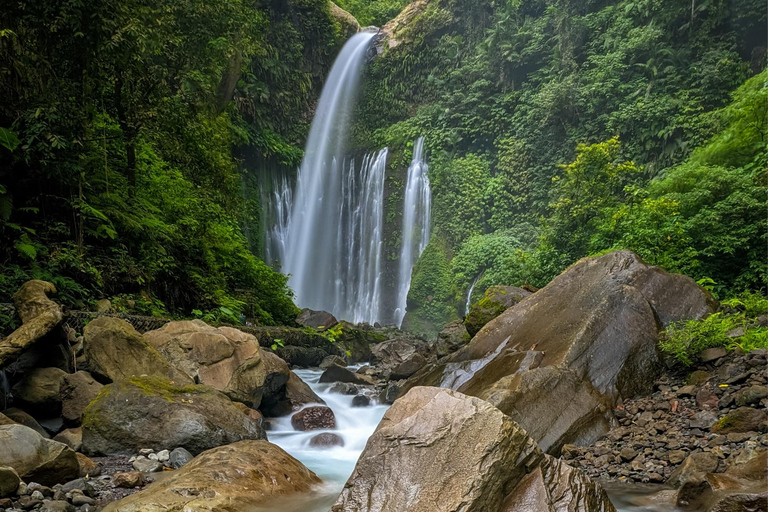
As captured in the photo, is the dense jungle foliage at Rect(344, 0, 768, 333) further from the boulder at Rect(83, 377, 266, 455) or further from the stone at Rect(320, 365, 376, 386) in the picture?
the boulder at Rect(83, 377, 266, 455)

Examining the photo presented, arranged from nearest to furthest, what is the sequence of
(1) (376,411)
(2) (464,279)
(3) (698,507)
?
(3) (698,507) → (1) (376,411) → (2) (464,279)

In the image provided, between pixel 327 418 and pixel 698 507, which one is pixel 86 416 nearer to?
pixel 327 418

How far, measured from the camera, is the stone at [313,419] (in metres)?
8.51

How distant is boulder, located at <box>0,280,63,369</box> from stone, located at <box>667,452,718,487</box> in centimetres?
692

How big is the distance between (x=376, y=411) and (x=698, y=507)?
614cm

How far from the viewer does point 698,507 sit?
Answer: 436cm

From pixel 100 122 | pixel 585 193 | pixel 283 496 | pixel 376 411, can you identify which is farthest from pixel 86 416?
pixel 585 193

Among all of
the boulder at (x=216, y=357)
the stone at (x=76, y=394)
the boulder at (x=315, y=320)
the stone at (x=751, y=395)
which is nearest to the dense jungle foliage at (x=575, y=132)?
the stone at (x=751, y=395)

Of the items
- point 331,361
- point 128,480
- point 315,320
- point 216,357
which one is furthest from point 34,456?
point 315,320

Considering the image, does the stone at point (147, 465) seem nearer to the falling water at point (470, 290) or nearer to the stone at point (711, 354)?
the stone at point (711, 354)

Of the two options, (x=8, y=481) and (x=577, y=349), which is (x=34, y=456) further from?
(x=577, y=349)

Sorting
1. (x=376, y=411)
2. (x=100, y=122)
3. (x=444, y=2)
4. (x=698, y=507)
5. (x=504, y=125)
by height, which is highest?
(x=444, y=2)

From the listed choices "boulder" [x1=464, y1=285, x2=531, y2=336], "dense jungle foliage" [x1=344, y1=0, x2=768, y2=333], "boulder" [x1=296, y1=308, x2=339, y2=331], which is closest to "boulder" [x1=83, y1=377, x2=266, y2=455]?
"boulder" [x1=464, y1=285, x2=531, y2=336]

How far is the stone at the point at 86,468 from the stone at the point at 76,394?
3.40 feet
